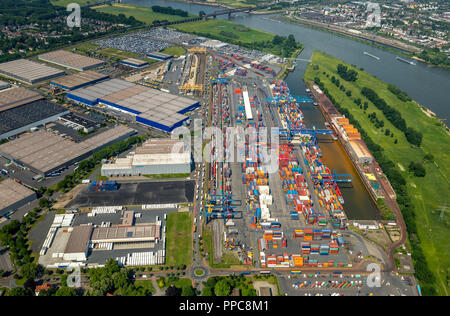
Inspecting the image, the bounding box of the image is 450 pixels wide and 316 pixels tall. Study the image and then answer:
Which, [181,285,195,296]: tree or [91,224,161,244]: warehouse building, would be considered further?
[91,224,161,244]: warehouse building

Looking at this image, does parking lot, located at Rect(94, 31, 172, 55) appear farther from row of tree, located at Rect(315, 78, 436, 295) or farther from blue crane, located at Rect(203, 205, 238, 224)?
blue crane, located at Rect(203, 205, 238, 224)

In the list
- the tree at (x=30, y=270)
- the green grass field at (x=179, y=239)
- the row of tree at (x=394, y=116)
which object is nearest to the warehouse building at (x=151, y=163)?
the green grass field at (x=179, y=239)

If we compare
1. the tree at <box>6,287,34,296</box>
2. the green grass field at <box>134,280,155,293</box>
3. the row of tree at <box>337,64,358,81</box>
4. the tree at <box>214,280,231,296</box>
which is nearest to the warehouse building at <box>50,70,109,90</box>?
the tree at <box>6,287,34,296</box>

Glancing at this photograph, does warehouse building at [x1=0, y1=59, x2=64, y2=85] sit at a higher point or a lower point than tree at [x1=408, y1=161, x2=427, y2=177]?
lower

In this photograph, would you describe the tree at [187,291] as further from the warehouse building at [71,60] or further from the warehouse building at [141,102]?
the warehouse building at [71,60]

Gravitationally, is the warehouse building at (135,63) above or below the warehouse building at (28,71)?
above

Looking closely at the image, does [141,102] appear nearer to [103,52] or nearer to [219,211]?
[219,211]
